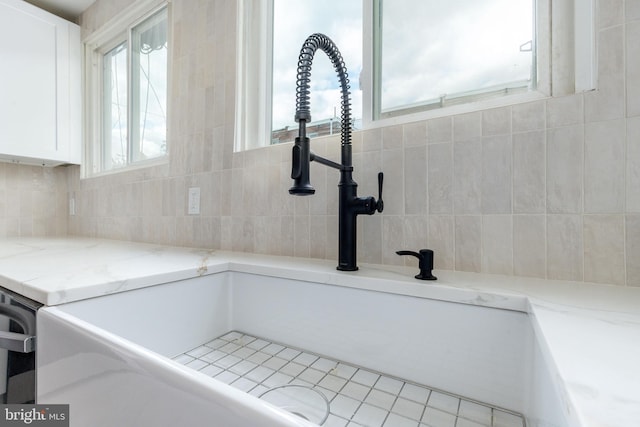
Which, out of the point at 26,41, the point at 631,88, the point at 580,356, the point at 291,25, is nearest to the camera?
the point at 580,356

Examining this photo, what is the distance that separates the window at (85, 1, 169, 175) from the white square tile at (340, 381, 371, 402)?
5.02ft

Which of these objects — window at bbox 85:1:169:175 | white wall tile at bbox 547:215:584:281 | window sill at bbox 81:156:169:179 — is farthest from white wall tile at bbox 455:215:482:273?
window at bbox 85:1:169:175

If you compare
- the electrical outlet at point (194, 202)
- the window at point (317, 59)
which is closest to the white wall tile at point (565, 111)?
the window at point (317, 59)

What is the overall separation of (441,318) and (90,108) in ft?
8.29

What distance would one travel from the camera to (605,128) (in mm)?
623

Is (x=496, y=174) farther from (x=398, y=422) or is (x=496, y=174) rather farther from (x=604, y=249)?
(x=398, y=422)

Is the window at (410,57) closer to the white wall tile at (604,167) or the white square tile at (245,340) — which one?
the white wall tile at (604,167)

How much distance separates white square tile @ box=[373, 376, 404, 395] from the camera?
58 centimetres

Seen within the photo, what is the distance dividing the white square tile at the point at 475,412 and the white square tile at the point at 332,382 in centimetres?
22

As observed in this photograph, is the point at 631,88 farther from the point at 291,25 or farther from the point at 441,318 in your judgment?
the point at 291,25

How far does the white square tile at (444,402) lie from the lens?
529mm

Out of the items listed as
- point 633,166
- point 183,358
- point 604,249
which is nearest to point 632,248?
point 604,249

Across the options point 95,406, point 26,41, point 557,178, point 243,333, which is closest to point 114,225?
point 26,41

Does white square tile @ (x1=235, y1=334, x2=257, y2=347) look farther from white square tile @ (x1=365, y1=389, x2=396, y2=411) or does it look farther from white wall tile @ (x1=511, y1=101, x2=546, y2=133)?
white wall tile @ (x1=511, y1=101, x2=546, y2=133)
